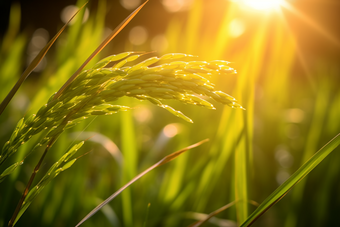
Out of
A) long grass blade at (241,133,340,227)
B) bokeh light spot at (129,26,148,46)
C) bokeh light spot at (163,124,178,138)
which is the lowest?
long grass blade at (241,133,340,227)

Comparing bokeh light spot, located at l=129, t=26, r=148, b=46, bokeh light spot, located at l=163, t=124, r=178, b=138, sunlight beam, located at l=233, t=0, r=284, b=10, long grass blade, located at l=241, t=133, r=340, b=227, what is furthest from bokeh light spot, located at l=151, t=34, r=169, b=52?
long grass blade, located at l=241, t=133, r=340, b=227

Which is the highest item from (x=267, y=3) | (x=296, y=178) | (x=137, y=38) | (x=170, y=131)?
(x=137, y=38)

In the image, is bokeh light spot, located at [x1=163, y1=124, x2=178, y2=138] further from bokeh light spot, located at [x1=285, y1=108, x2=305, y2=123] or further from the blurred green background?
bokeh light spot, located at [x1=285, y1=108, x2=305, y2=123]

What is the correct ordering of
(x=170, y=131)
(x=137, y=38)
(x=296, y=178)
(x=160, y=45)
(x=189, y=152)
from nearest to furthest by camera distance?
(x=296, y=178) → (x=189, y=152) → (x=170, y=131) → (x=137, y=38) → (x=160, y=45)

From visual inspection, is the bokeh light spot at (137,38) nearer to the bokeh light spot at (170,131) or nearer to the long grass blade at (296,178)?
the bokeh light spot at (170,131)

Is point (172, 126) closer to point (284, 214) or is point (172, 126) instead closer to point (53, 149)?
point (53, 149)

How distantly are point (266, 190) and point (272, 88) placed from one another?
0.82 meters

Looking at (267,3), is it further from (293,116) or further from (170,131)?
(293,116)

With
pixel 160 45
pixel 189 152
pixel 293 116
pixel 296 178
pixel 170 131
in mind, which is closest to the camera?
pixel 296 178

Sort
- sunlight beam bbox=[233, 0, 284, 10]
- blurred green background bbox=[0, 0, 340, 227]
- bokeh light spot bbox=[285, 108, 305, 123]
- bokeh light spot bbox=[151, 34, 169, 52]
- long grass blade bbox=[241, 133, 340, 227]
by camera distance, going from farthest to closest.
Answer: bokeh light spot bbox=[151, 34, 169, 52]
bokeh light spot bbox=[285, 108, 305, 123]
sunlight beam bbox=[233, 0, 284, 10]
blurred green background bbox=[0, 0, 340, 227]
long grass blade bbox=[241, 133, 340, 227]

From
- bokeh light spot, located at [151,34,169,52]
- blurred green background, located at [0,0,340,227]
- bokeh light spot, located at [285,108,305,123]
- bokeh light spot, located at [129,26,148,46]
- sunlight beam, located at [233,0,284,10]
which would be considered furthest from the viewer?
bokeh light spot, located at [151,34,169,52]

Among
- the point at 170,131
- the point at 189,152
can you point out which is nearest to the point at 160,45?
the point at 170,131

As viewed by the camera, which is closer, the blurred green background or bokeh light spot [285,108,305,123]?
the blurred green background

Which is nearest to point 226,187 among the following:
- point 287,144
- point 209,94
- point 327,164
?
point 327,164
